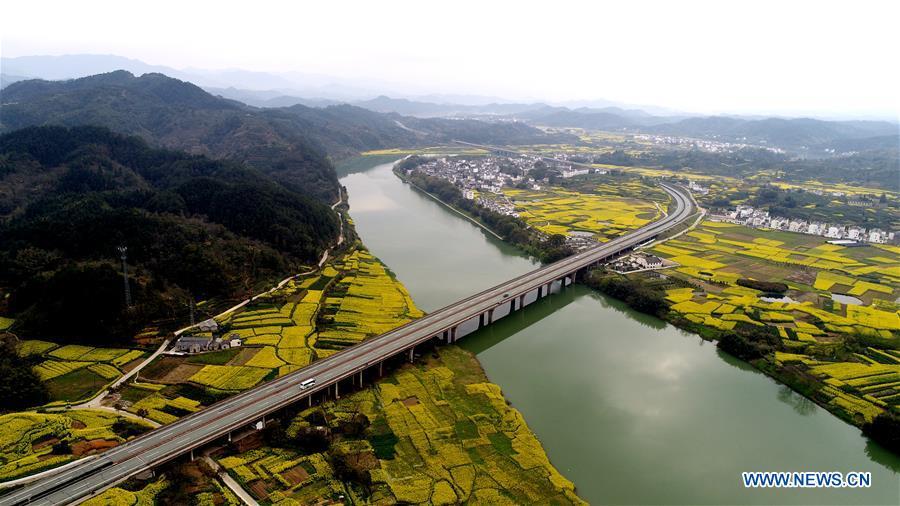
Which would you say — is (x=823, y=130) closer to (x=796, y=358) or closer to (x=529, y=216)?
(x=529, y=216)

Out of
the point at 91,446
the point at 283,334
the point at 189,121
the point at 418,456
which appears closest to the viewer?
the point at 91,446

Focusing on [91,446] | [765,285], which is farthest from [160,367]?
[765,285]

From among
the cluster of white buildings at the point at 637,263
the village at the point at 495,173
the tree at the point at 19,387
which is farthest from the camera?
the village at the point at 495,173

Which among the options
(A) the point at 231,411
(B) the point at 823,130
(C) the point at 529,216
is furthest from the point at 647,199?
(B) the point at 823,130

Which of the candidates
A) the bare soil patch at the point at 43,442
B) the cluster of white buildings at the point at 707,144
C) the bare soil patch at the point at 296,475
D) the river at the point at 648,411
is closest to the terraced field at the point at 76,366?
the bare soil patch at the point at 43,442

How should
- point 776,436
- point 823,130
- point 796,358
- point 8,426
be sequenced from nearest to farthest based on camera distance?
1. point 8,426
2. point 776,436
3. point 796,358
4. point 823,130

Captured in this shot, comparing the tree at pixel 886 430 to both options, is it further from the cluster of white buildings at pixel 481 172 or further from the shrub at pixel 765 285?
the cluster of white buildings at pixel 481 172

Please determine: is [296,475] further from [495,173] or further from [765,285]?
[495,173]
